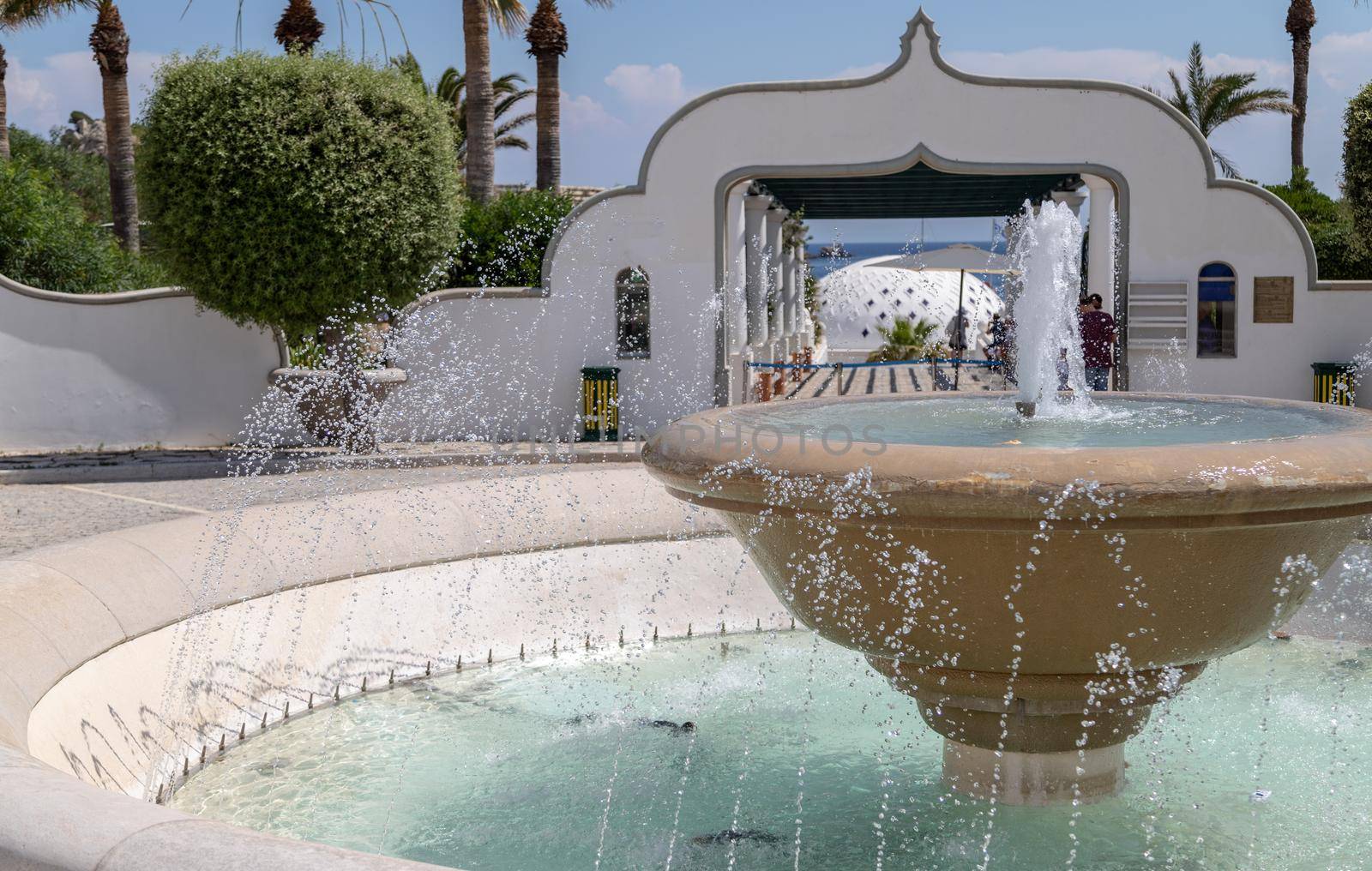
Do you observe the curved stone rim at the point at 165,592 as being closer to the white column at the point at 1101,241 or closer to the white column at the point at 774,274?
the white column at the point at 1101,241

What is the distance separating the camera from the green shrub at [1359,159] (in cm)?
1608

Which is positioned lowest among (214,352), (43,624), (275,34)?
(43,624)

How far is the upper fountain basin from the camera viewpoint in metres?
3.46

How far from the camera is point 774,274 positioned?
76.5 feet

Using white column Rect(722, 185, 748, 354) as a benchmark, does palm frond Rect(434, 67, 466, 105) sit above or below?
above

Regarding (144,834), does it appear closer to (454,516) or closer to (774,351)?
(454,516)

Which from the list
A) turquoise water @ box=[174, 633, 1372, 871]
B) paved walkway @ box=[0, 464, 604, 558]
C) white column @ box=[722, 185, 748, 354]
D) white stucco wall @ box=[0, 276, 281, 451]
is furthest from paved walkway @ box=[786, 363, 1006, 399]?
turquoise water @ box=[174, 633, 1372, 871]

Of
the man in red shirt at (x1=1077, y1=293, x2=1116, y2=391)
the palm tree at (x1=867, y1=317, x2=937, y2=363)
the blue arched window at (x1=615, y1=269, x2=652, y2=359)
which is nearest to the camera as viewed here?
the man in red shirt at (x1=1077, y1=293, x2=1116, y2=391)

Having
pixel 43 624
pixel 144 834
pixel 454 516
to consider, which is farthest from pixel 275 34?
pixel 144 834

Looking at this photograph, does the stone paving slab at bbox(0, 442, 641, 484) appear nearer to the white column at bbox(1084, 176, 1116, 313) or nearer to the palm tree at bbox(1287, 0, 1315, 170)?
the white column at bbox(1084, 176, 1116, 313)

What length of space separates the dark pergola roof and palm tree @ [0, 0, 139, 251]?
39.5ft

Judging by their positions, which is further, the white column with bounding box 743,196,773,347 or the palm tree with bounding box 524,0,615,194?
the palm tree with bounding box 524,0,615,194

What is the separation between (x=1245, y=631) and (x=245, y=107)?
1269 centimetres

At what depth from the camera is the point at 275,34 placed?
2703 centimetres
